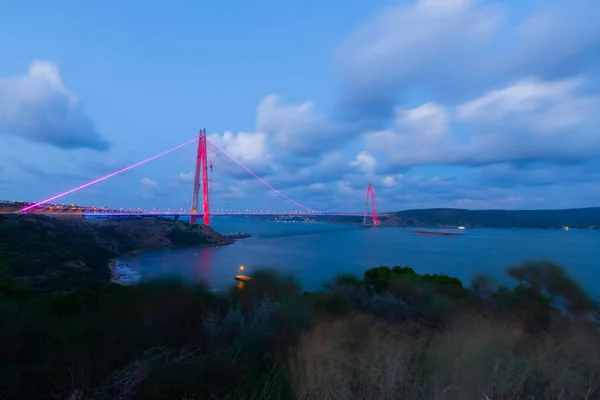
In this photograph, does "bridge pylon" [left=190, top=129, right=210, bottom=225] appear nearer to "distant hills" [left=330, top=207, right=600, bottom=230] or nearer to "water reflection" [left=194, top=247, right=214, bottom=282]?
"water reflection" [left=194, top=247, right=214, bottom=282]

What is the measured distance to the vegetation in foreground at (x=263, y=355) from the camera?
2154 millimetres

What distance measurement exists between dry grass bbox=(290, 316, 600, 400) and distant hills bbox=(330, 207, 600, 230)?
220 ft

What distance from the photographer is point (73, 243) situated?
21906mm

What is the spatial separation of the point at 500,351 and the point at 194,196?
37.1 m

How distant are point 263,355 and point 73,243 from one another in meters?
22.7

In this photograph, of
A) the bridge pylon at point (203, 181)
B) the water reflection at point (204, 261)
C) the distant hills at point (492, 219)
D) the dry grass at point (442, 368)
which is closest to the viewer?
the dry grass at point (442, 368)

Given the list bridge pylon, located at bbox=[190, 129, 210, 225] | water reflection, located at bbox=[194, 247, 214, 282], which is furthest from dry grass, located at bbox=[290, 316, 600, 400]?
bridge pylon, located at bbox=[190, 129, 210, 225]

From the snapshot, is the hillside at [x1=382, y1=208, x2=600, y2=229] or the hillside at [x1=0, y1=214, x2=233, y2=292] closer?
the hillside at [x1=0, y1=214, x2=233, y2=292]

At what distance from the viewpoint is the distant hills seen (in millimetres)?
69812

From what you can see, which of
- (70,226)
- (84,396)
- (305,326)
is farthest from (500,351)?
(70,226)

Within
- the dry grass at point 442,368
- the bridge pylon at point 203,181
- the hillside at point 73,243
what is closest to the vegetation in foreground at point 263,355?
the dry grass at point 442,368

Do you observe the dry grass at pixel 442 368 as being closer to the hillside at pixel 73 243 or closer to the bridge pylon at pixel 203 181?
the hillside at pixel 73 243

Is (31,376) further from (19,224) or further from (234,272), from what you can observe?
(19,224)

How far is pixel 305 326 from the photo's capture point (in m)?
3.40
